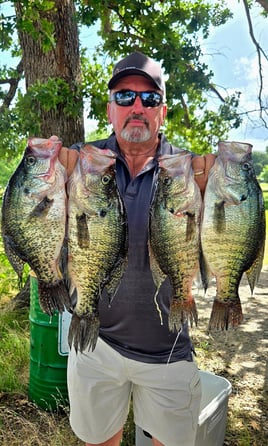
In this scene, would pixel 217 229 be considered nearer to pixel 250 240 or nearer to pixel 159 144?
pixel 250 240

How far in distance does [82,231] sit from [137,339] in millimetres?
865

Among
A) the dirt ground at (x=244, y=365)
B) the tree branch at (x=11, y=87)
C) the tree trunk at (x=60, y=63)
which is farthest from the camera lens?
the tree branch at (x=11, y=87)

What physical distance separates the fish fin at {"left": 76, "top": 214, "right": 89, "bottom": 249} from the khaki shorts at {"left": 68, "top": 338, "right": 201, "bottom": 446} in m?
0.86

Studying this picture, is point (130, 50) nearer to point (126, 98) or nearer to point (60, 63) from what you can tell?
point (60, 63)

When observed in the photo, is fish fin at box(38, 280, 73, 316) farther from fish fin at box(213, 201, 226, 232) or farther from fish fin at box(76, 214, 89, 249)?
fish fin at box(213, 201, 226, 232)

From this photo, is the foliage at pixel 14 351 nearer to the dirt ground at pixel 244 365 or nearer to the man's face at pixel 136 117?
the dirt ground at pixel 244 365

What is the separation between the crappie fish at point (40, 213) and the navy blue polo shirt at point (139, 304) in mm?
504

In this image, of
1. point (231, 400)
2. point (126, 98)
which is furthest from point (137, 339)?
point (231, 400)

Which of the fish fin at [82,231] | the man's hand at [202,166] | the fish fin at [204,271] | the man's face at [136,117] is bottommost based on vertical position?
the fish fin at [204,271]

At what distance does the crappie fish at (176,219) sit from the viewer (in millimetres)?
1918

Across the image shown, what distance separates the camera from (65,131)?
513cm

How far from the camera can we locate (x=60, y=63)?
16.4ft

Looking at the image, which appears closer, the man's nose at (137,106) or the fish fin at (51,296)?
the fish fin at (51,296)

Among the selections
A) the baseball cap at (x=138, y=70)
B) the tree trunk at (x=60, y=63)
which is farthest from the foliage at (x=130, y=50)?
the baseball cap at (x=138, y=70)
